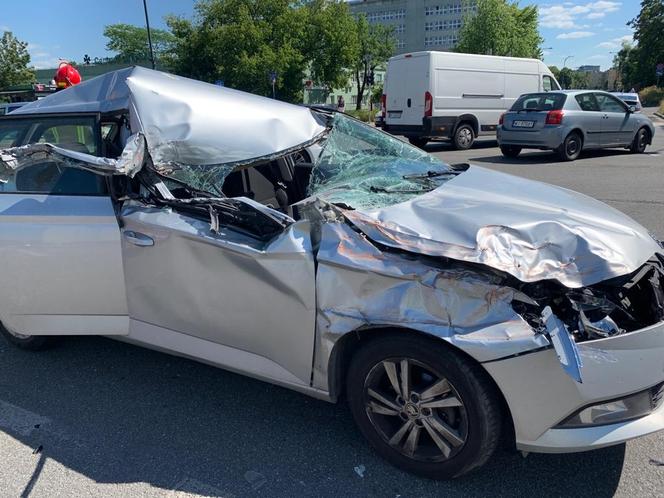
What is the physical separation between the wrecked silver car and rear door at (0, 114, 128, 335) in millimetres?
12

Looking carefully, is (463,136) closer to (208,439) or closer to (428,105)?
(428,105)

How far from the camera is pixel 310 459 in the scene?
258cm

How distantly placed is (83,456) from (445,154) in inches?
514

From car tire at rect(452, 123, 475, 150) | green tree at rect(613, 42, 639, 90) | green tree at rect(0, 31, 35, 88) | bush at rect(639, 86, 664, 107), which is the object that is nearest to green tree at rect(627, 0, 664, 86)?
green tree at rect(613, 42, 639, 90)

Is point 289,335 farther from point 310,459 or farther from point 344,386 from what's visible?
point 310,459

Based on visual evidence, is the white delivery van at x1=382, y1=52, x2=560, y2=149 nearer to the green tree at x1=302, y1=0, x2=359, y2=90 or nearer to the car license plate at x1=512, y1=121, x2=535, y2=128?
the car license plate at x1=512, y1=121, x2=535, y2=128

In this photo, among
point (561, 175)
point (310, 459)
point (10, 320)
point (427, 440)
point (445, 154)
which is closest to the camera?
point (427, 440)

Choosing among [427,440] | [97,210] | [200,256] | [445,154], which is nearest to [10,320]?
[97,210]

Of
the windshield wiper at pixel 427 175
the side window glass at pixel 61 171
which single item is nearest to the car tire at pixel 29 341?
the side window glass at pixel 61 171

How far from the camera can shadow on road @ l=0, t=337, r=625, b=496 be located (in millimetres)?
2393

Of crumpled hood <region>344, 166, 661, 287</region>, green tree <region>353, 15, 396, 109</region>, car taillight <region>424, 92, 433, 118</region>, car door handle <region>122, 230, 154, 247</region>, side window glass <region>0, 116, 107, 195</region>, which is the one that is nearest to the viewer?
crumpled hood <region>344, 166, 661, 287</region>

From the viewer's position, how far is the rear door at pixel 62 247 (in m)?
2.91

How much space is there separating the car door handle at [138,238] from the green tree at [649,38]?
255 ft

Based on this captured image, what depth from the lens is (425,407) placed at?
231 cm
